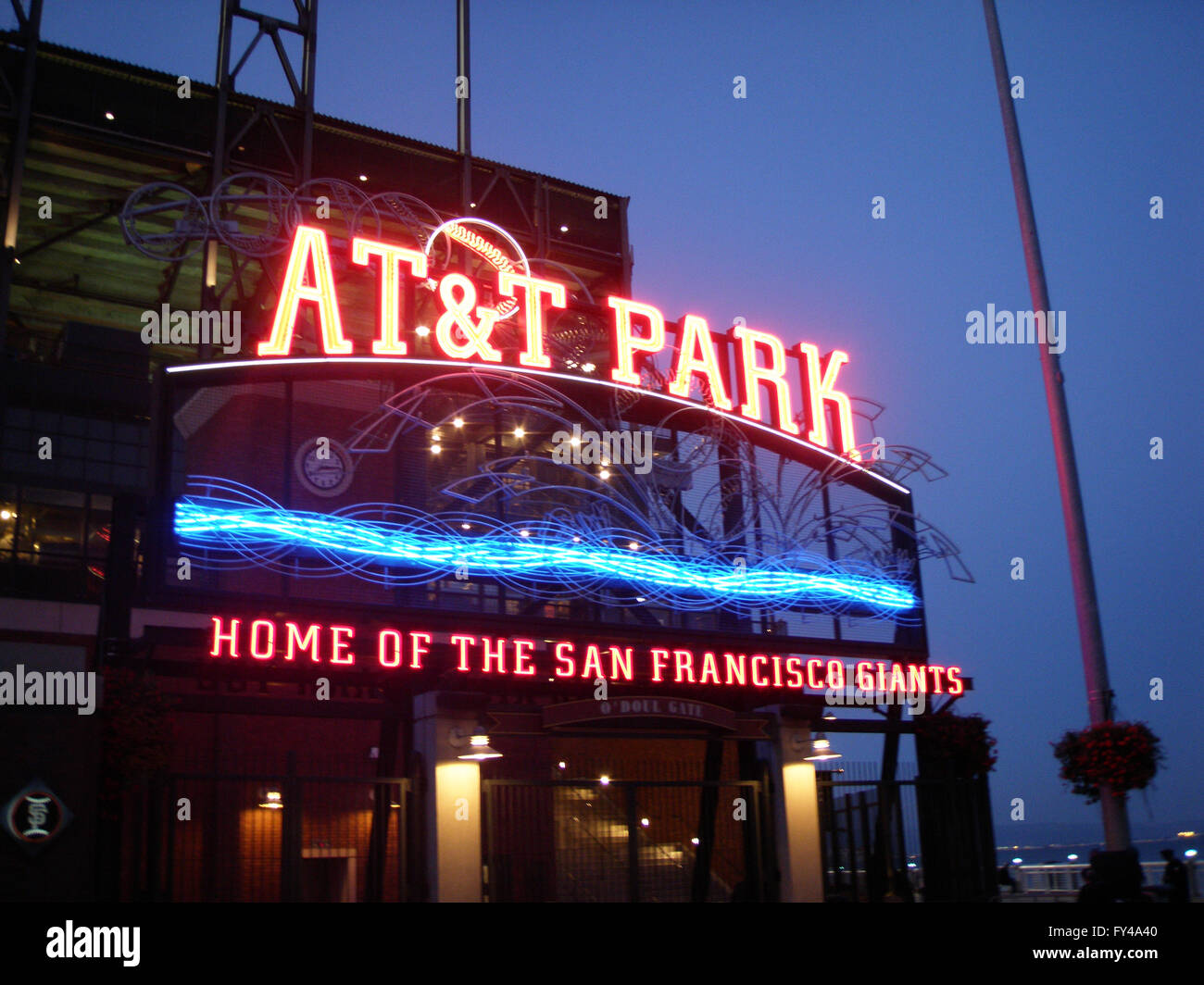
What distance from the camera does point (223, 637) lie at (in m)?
14.0

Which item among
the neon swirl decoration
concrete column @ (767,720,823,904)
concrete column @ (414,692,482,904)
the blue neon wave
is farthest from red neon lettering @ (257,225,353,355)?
concrete column @ (767,720,823,904)

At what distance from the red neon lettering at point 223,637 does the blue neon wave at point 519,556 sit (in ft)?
5.22

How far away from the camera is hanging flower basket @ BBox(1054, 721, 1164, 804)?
14227 millimetres

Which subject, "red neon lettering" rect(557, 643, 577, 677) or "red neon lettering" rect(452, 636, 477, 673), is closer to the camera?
"red neon lettering" rect(452, 636, 477, 673)

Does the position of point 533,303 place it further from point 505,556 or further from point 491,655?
point 491,655

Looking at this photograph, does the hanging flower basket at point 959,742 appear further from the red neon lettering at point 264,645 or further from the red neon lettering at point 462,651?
the red neon lettering at point 264,645

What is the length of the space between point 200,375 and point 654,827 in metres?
8.70

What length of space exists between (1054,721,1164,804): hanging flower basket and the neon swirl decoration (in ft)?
18.9

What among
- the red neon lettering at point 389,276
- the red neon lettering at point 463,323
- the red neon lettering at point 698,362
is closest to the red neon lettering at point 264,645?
the red neon lettering at point 389,276

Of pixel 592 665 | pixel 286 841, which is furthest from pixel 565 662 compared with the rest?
pixel 286 841

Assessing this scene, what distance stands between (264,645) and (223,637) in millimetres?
489

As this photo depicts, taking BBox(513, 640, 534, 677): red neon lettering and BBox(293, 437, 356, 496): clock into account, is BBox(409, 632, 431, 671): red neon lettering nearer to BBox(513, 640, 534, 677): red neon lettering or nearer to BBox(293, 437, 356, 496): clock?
BBox(513, 640, 534, 677): red neon lettering
